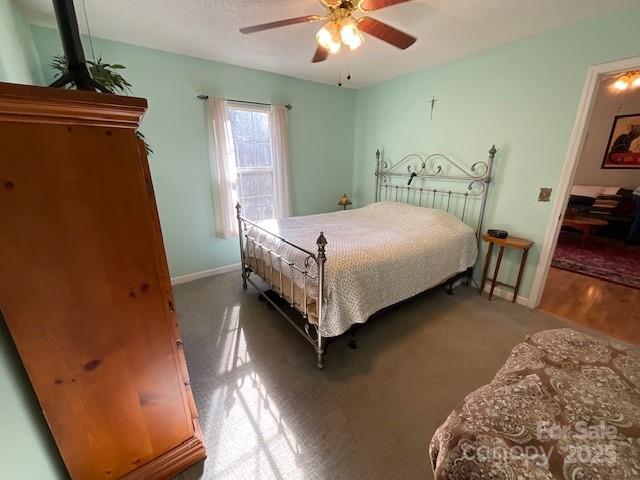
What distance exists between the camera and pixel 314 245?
6.97 feet

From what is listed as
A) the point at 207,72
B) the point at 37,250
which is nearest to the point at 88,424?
the point at 37,250

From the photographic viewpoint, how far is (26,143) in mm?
739

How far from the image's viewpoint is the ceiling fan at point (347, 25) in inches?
60.2

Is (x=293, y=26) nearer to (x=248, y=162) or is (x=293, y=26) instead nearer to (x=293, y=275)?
(x=248, y=162)

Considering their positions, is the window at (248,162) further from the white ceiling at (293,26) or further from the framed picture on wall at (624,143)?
the framed picture on wall at (624,143)

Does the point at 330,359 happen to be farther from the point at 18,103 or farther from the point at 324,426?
the point at 18,103

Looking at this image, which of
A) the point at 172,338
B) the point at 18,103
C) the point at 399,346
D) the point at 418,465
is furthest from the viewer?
the point at 399,346

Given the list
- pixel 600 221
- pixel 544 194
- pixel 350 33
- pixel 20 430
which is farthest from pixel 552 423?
pixel 600 221

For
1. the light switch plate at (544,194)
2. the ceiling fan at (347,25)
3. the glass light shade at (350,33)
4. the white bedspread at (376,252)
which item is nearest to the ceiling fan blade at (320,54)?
the ceiling fan at (347,25)

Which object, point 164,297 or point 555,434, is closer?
point 555,434

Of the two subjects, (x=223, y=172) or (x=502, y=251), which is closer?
(x=502, y=251)

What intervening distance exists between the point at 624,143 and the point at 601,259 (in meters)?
2.84

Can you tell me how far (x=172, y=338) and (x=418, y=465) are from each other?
1332mm

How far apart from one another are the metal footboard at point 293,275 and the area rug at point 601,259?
3789 mm
